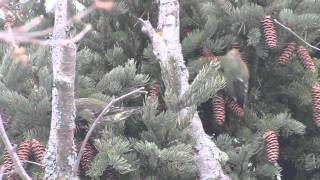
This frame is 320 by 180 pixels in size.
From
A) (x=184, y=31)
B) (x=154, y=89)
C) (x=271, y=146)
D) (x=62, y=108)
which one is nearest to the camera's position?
(x=62, y=108)

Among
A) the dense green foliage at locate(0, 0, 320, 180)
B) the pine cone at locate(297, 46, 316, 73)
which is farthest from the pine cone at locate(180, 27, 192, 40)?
the pine cone at locate(297, 46, 316, 73)

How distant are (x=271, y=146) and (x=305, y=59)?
0.50 metres

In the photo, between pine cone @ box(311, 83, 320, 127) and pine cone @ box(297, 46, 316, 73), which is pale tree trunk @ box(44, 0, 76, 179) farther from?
pine cone @ box(297, 46, 316, 73)

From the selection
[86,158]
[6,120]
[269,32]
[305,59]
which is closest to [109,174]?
[86,158]

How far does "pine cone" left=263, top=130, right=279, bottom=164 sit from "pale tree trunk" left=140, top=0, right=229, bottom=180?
0.23 meters

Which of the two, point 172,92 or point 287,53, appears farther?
point 287,53

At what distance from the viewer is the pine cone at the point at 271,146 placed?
6.63ft

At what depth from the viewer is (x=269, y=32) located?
2.22 m

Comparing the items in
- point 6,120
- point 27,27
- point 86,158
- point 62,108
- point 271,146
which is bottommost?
point 271,146

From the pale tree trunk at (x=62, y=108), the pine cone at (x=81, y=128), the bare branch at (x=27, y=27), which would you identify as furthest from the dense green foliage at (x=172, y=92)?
the bare branch at (x=27, y=27)

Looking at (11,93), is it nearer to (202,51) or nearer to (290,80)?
(202,51)

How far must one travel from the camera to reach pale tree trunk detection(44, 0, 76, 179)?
1.34 metres

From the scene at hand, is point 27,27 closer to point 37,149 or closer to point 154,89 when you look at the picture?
point 37,149

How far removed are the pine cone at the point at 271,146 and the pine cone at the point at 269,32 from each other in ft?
1.21
